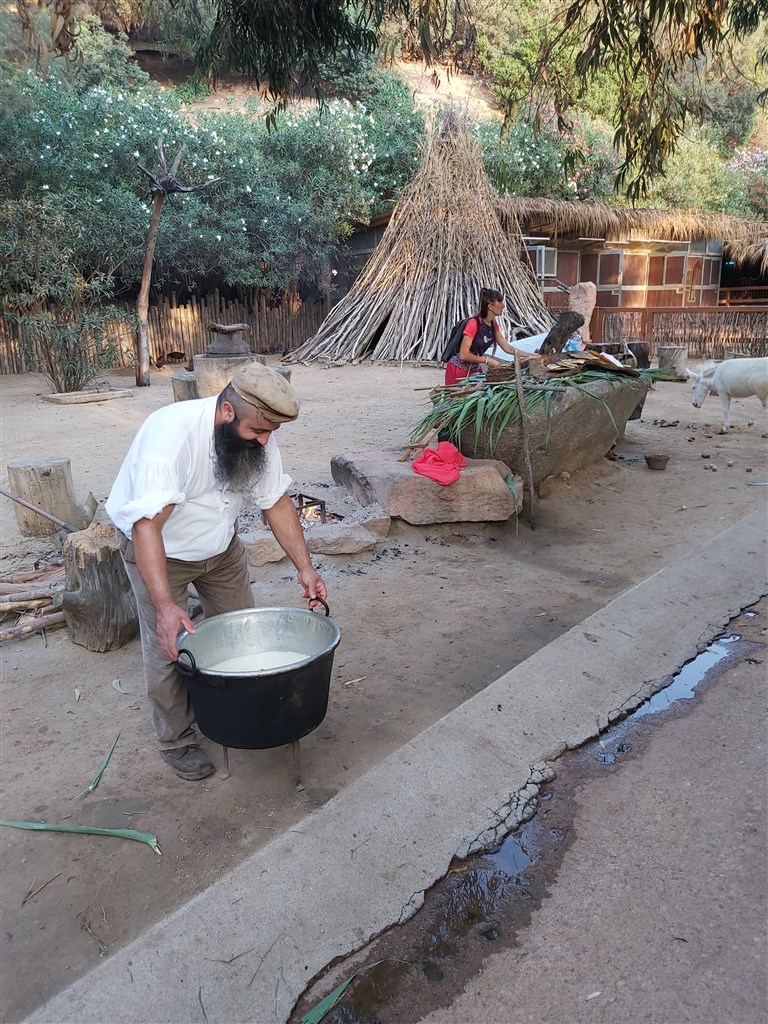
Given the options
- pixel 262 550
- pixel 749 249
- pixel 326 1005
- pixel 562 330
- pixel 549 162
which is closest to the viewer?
pixel 326 1005

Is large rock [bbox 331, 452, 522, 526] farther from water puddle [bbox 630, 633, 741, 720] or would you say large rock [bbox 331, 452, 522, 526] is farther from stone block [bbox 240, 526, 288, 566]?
water puddle [bbox 630, 633, 741, 720]

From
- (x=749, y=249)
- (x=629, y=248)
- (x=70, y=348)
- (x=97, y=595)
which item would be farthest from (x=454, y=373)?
(x=749, y=249)

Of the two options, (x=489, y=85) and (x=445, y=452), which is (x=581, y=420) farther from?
(x=489, y=85)

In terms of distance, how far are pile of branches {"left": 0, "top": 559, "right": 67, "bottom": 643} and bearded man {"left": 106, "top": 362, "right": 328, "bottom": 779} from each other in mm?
1336

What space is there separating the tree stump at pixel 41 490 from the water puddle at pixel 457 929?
3.95 metres

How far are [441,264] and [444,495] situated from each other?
10.7m

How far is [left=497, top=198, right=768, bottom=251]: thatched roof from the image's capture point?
49.3ft

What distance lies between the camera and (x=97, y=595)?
352 cm

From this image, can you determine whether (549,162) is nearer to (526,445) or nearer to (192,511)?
(526,445)

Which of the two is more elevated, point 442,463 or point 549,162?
point 549,162

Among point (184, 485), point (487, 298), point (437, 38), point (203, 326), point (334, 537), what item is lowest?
point (334, 537)

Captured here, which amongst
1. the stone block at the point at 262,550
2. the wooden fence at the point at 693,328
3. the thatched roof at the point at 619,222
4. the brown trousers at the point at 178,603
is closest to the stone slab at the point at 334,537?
the stone block at the point at 262,550

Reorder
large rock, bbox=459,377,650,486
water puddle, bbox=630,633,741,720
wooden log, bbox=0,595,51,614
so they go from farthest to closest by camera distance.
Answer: large rock, bbox=459,377,650,486, wooden log, bbox=0,595,51,614, water puddle, bbox=630,633,741,720

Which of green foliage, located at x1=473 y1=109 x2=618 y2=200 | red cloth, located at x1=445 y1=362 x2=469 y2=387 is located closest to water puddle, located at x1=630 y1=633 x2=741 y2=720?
red cloth, located at x1=445 y1=362 x2=469 y2=387
